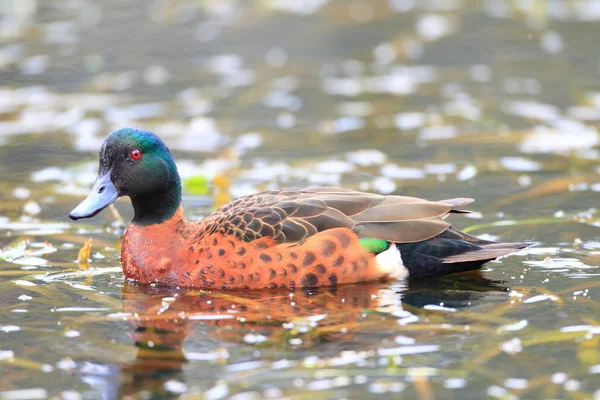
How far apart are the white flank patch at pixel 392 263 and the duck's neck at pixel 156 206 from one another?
1744 millimetres

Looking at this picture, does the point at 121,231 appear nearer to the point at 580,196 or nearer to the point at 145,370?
the point at 145,370

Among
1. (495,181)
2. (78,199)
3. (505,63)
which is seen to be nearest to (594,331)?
(495,181)

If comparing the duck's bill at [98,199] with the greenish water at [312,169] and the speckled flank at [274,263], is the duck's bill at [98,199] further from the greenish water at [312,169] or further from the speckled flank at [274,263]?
the speckled flank at [274,263]

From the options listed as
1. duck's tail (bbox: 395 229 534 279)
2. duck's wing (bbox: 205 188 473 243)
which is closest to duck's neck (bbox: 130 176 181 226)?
duck's wing (bbox: 205 188 473 243)

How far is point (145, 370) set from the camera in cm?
584

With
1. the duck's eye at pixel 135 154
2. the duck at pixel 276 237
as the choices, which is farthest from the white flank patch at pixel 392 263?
the duck's eye at pixel 135 154

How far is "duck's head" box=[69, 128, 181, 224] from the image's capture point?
7.73m

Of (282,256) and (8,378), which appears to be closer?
(8,378)

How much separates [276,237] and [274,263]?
198mm

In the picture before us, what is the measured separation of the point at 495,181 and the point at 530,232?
181 centimetres

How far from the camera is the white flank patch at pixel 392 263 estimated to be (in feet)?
24.6

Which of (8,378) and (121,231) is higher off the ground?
(121,231)

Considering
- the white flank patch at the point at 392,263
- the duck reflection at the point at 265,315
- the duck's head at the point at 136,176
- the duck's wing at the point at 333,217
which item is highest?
the duck's head at the point at 136,176

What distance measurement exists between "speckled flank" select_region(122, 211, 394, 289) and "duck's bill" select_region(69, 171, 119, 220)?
0.75 metres
